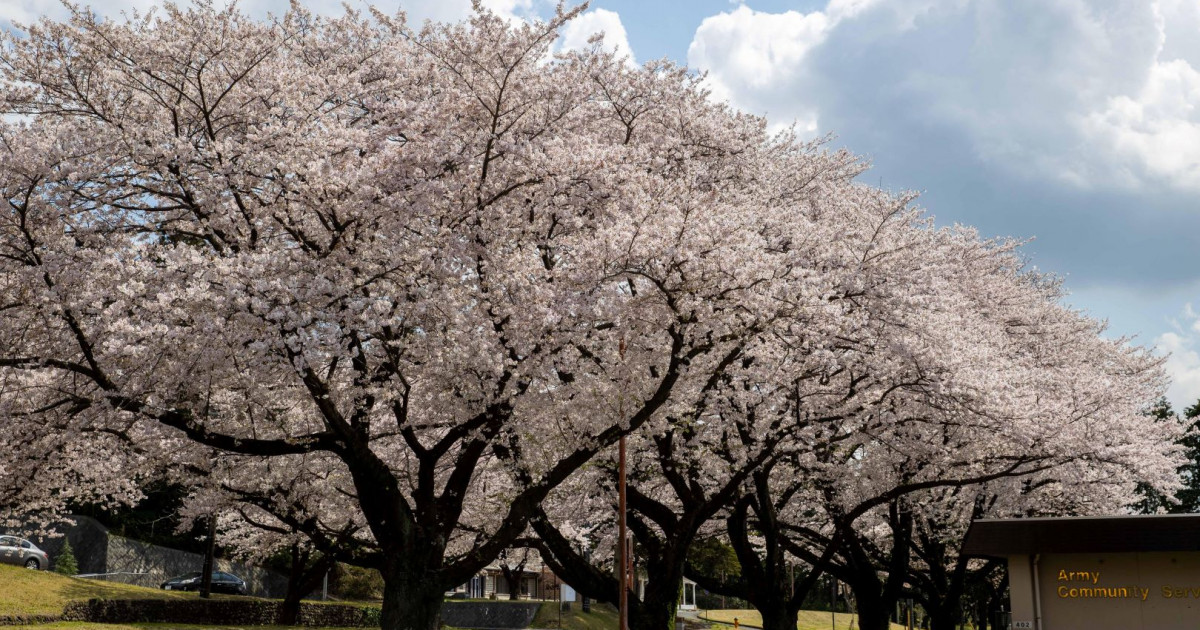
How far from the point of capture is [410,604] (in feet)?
48.4

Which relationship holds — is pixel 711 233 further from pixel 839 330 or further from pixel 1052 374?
pixel 1052 374

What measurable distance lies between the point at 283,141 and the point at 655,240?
543 cm

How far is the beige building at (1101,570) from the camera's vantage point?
15.0 m

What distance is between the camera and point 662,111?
63.9 feet

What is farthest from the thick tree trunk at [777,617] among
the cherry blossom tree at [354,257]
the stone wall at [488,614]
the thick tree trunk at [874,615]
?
the stone wall at [488,614]

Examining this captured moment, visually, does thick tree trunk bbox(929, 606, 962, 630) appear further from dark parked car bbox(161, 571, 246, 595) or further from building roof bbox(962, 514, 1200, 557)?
dark parked car bbox(161, 571, 246, 595)

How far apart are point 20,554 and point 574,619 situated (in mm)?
20886

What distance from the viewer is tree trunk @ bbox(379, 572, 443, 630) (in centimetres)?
1467

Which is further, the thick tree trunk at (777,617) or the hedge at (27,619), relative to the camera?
the thick tree trunk at (777,617)

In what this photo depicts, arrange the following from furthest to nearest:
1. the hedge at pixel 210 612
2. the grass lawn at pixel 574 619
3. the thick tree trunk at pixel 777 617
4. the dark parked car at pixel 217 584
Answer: the grass lawn at pixel 574 619
the dark parked car at pixel 217 584
the hedge at pixel 210 612
the thick tree trunk at pixel 777 617

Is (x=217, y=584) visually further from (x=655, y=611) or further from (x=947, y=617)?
(x=947, y=617)

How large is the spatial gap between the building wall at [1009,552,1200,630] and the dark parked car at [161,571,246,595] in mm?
32292

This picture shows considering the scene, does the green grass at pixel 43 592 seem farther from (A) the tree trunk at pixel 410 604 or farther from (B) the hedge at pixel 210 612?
(A) the tree trunk at pixel 410 604

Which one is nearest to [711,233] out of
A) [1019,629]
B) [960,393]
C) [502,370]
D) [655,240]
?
[655,240]
